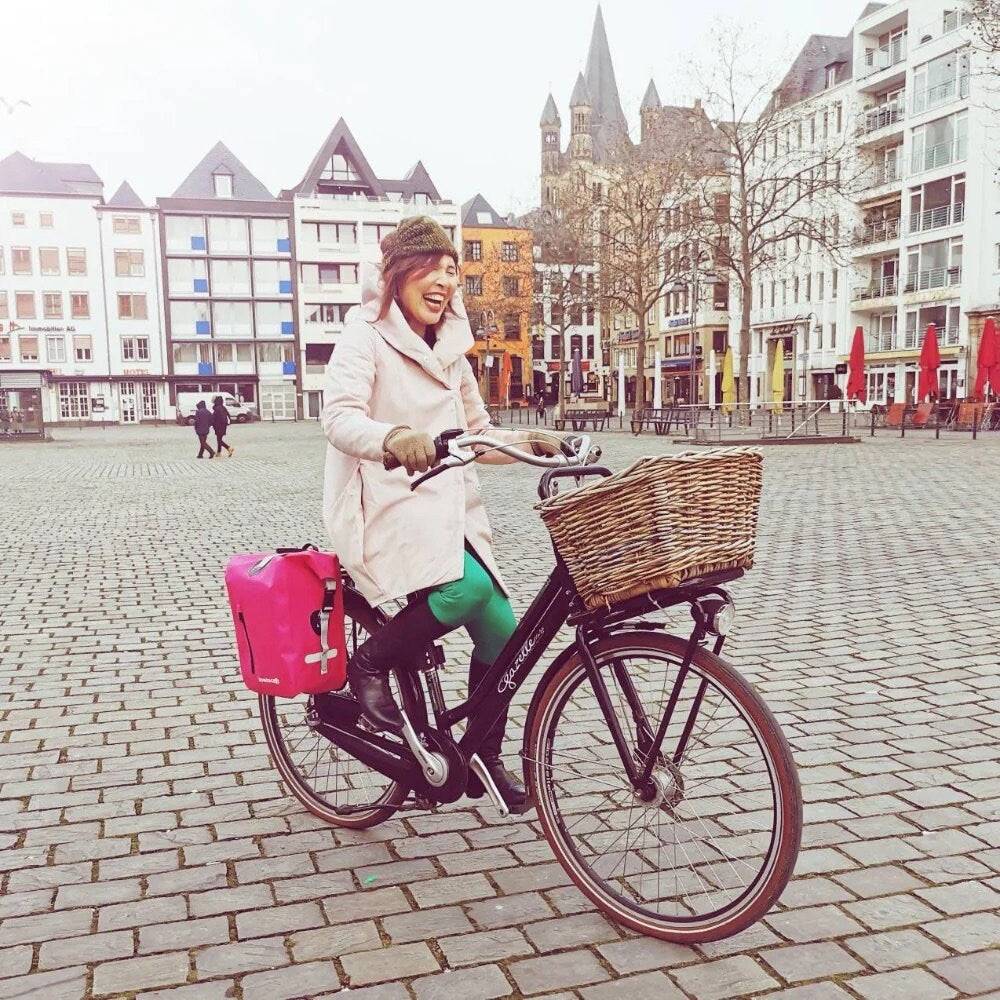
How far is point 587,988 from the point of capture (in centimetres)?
262

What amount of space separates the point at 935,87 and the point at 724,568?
55.2 m

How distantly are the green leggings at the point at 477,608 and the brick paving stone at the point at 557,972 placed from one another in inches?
33.5

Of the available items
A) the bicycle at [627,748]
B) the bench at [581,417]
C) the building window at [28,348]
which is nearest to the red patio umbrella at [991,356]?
the bench at [581,417]

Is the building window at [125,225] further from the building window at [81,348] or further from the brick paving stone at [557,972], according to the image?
the brick paving stone at [557,972]

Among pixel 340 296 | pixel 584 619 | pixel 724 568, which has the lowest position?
pixel 584 619

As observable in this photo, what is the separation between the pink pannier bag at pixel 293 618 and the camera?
315cm

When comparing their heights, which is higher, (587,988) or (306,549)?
(306,549)

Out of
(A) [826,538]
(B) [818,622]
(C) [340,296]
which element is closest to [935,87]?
(C) [340,296]

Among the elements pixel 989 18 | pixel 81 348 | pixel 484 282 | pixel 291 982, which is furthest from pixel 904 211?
pixel 291 982

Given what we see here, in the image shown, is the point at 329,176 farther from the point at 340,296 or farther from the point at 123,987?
the point at 123,987

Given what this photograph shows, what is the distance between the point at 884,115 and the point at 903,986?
196ft

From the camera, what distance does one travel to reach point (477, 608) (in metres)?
3.09

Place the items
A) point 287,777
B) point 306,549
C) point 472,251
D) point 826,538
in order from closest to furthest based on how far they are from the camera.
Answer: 1. point 306,549
2. point 287,777
3. point 826,538
4. point 472,251

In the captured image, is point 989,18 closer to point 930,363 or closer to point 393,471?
point 930,363
